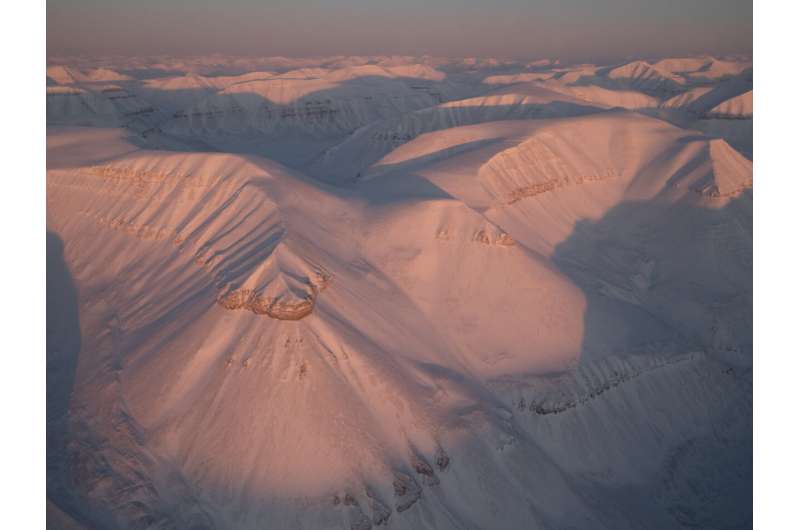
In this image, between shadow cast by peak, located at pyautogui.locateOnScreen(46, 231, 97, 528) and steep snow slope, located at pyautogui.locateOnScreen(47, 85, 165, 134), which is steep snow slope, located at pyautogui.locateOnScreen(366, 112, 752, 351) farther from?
steep snow slope, located at pyautogui.locateOnScreen(47, 85, 165, 134)

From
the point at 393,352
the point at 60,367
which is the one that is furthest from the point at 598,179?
the point at 60,367

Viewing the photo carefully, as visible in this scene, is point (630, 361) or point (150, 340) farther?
point (630, 361)

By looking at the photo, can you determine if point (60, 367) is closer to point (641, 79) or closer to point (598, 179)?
point (598, 179)

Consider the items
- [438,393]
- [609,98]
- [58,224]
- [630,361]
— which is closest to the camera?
[438,393]

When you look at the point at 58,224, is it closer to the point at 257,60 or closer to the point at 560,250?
the point at 560,250

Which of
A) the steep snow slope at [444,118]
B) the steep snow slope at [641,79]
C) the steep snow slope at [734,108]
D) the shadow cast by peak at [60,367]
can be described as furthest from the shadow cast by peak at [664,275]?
the steep snow slope at [641,79]

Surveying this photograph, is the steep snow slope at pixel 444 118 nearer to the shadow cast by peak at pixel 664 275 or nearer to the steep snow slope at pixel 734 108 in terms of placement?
the steep snow slope at pixel 734 108

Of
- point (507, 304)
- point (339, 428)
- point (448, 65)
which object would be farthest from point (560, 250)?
point (448, 65)

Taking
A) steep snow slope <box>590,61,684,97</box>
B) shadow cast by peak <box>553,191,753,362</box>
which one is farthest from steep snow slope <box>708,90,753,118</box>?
shadow cast by peak <box>553,191,753,362</box>

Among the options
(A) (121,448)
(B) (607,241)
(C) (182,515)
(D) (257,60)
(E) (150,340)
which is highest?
(D) (257,60)
